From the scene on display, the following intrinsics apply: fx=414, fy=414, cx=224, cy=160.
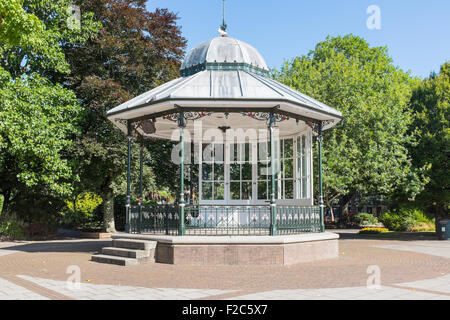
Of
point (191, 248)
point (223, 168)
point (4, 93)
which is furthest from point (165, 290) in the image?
point (4, 93)

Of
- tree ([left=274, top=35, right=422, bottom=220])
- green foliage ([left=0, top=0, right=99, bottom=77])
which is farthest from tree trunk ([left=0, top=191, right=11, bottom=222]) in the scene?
tree ([left=274, top=35, right=422, bottom=220])

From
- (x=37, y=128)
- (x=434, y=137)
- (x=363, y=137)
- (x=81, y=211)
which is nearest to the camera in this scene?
(x=37, y=128)

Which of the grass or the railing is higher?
the railing

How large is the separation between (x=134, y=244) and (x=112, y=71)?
13107mm

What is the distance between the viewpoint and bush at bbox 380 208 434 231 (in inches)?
1067

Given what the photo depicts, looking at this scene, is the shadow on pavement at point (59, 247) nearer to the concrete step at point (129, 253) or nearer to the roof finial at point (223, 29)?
the concrete step at point (129, 253)

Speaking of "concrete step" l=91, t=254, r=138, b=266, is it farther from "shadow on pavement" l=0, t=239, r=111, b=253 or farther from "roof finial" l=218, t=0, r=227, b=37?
"roof finial" l=218, t=0, r=227, b=37

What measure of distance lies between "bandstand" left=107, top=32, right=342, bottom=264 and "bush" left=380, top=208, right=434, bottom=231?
14.8m

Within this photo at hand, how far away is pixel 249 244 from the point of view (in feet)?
34.4

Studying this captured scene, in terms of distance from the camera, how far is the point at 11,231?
2019 cm

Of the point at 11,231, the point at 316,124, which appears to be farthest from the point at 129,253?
the point at 11,231

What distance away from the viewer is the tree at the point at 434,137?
19.4m

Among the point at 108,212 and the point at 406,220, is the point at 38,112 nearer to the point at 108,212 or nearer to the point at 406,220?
the point at 108,212
